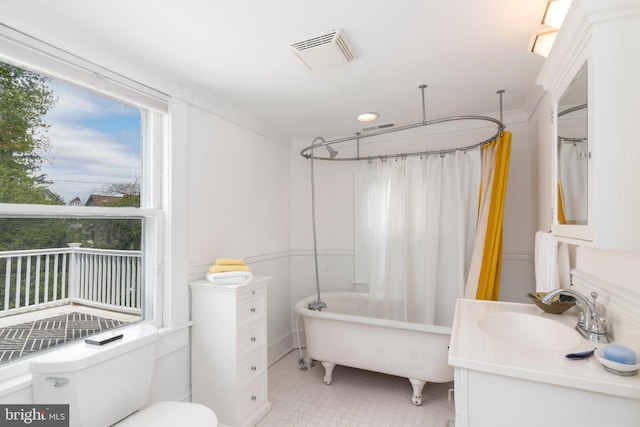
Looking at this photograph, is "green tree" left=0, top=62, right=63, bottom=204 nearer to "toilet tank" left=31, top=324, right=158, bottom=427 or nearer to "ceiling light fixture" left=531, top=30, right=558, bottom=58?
"toilet tank" left=31, top=324, right=158, bottom=427

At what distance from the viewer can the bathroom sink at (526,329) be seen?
1.51 meters

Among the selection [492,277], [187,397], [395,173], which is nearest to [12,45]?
[187,397]

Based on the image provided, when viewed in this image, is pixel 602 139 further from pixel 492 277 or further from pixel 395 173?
pixel 395 173

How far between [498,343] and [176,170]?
6.69ft

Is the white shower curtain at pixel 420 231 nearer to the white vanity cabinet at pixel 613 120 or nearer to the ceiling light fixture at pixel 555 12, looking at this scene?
the ceiling light fixture at pixel 555 12

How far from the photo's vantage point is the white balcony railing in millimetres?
1465

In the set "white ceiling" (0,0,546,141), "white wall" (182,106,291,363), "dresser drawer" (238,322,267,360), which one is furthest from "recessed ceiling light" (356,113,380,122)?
"dresser drawer" (238,322,267,360)

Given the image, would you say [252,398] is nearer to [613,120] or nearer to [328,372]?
[328,372]

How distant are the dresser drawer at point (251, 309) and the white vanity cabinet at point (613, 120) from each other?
1.85 meters

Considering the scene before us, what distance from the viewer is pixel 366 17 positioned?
1490mm

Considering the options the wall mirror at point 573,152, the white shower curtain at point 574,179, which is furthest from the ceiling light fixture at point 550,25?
the white shower curtain at point 574,179

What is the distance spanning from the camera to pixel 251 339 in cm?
225

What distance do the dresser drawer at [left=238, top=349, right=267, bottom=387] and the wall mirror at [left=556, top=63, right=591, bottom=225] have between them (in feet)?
6.53
